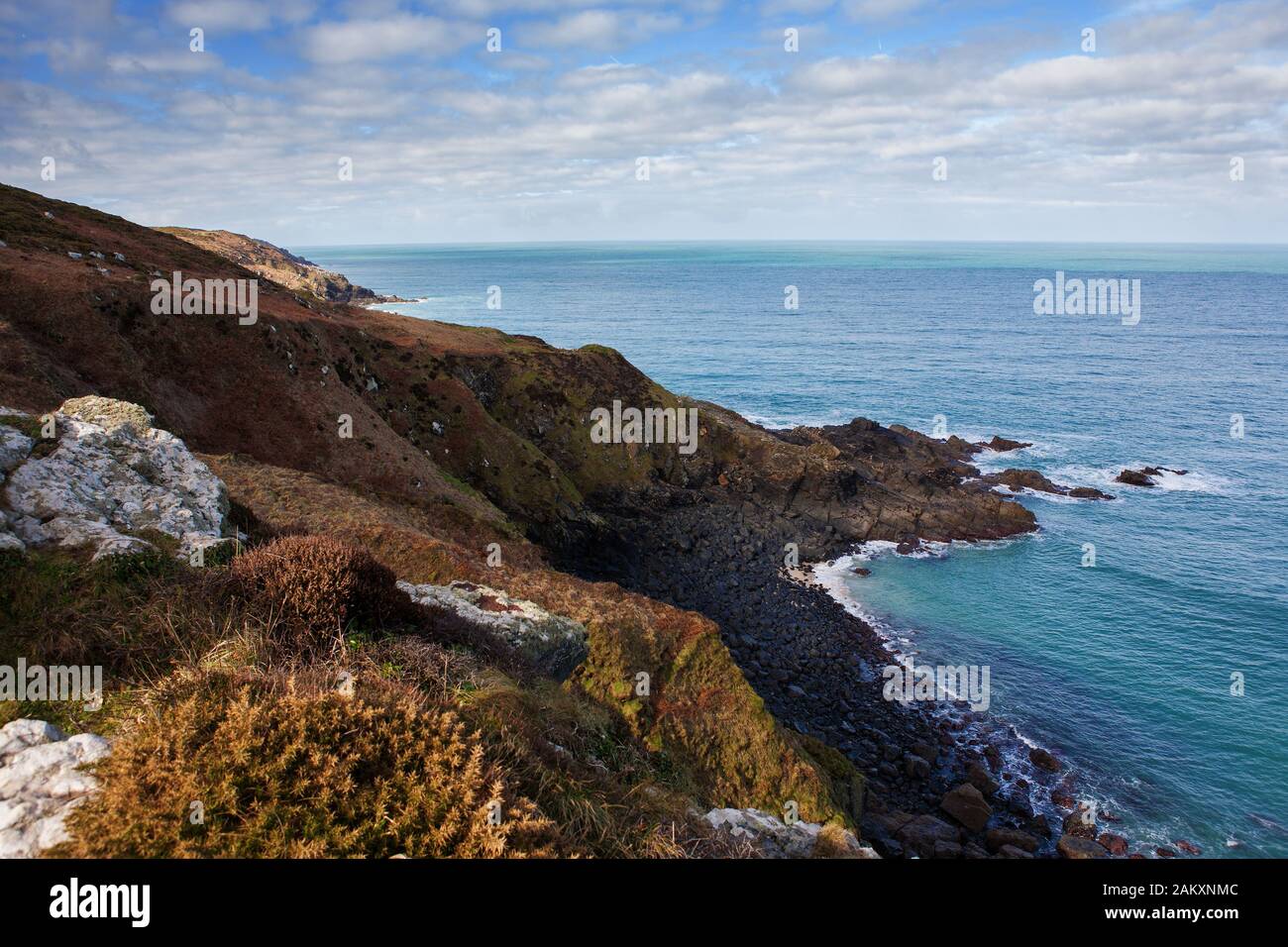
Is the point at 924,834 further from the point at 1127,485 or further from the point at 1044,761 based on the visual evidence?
the point at 1127,485

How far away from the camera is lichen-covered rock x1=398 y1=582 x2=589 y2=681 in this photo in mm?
16094

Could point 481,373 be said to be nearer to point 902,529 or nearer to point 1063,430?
point 902,529

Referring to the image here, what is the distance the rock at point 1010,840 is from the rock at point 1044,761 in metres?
4.54

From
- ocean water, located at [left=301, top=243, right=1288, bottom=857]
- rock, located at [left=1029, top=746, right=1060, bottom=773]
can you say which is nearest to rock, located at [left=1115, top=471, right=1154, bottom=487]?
ocean water, located at [left=301, top=243, right=1288, bottom=857]

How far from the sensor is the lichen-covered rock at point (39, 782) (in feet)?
19.9

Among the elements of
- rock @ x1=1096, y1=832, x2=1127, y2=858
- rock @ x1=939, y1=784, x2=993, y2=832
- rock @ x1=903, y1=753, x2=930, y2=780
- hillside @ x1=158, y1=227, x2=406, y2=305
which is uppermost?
hillside @ x1=158, y1=227, x2=406, y2=305

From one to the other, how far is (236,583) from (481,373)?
136 feet

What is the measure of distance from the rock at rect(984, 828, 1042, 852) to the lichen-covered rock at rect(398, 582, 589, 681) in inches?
644

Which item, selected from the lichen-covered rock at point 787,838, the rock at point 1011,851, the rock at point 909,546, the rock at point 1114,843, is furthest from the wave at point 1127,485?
the lichen-covered rock at point 787,838

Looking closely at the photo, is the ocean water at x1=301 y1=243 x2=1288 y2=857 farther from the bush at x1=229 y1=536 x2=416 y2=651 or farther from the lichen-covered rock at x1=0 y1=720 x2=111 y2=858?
the lichen-covered rock at x1=0 y1=720 x2=111 y2=858

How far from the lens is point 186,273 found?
38.7 m

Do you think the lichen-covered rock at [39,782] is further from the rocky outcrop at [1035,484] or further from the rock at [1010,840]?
the rocky outcrop at [1035,484]

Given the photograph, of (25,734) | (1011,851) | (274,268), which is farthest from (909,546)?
(274,268)

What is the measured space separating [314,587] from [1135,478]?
65.0m
